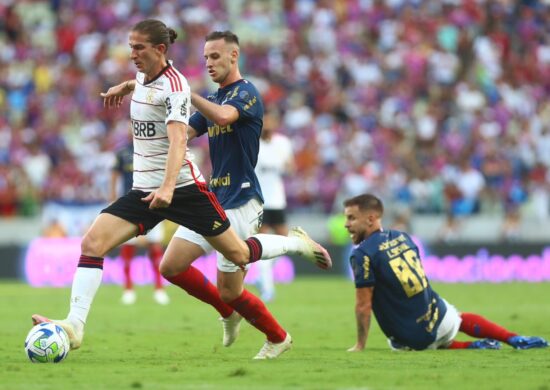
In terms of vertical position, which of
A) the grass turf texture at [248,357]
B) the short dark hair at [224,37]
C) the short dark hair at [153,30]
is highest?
the short dark hair at [224,37]

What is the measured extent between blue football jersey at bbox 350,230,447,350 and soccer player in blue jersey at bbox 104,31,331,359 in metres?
0.68

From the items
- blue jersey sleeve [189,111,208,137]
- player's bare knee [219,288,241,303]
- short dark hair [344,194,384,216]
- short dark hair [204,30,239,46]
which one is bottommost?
player's bare knee [219,288,241,303]

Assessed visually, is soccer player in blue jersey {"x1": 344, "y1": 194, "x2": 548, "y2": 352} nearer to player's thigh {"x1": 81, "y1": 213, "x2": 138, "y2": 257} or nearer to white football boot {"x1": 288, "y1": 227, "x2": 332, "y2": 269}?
white football boot {"x1": 288, "y1": 227, "x2": 332, "y2": 269}

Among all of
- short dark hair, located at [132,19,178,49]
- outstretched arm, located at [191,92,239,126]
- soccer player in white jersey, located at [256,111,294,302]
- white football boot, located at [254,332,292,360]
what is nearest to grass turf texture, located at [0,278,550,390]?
white football boot, located at [254,332,292,360]

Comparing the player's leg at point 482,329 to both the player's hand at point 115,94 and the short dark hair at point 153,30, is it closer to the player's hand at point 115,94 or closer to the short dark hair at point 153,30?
the player's hand at point 115,94

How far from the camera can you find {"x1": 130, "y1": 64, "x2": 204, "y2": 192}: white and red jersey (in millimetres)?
8992

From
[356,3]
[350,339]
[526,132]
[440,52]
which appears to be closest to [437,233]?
[526,132]

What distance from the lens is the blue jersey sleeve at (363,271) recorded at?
10102 millimetres

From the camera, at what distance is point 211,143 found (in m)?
9.88

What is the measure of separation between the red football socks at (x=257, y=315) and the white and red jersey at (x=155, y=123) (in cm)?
107

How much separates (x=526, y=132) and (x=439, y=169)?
92.0 inches

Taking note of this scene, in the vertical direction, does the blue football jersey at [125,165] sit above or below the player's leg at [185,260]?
above

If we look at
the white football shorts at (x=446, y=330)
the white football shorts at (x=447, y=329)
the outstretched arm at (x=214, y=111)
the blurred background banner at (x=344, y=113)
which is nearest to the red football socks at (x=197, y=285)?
the outstretched arm at (x=214, y=111)

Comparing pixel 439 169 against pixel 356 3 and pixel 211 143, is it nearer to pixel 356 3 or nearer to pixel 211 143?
pixel 356 3
